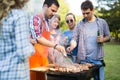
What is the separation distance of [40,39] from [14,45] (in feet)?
4.96

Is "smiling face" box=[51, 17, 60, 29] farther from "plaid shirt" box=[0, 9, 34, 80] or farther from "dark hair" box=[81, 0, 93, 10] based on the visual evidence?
"plaid shirt" box=[0, 9, 34, 80]

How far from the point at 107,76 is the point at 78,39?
5.07 metres

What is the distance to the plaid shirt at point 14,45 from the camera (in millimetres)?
2652

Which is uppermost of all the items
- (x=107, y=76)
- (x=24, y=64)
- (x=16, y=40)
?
(x=16, y=40)

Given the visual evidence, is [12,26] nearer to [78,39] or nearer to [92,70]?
[92,70]

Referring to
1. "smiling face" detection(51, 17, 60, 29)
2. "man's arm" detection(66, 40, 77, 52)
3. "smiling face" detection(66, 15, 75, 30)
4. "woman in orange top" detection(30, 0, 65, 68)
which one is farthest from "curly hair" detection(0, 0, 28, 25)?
"smiling face" detection(66, 15, 75, 30)

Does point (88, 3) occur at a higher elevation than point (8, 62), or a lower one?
higher

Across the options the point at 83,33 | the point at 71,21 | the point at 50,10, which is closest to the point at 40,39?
the point at 50,10

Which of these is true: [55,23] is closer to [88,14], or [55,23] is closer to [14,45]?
[88,14]

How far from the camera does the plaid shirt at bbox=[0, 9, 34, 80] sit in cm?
265

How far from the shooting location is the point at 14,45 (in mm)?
2682

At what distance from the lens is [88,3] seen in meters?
5.17

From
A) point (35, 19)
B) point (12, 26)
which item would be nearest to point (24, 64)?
point (12, 26)

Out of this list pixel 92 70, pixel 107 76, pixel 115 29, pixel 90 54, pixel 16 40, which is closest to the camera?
pixel 16 40
